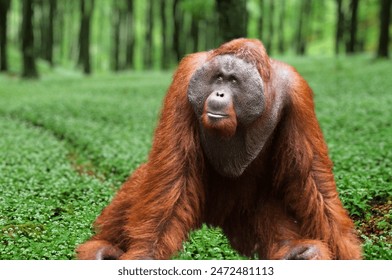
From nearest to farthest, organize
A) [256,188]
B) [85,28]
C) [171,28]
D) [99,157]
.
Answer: [256,188], [99,157], [85,28], [171,28]

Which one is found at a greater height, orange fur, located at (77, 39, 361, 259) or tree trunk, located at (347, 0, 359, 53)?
tree trunk, located at (347, 0, 359, 53)

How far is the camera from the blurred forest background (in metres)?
18.8

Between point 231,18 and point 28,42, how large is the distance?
1127 cm

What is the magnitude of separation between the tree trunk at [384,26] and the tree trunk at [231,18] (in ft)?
31.7

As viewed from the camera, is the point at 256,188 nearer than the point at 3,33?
Yes

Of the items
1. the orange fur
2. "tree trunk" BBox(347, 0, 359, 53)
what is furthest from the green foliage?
"tree trunk" BBox(347, 0, 359, 53)

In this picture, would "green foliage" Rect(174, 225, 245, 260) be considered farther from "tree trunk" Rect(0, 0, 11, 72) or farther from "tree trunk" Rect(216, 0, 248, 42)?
"tree trunk" Rect(0, 0, 11, 72)

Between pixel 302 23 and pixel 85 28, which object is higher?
pixel 302 23

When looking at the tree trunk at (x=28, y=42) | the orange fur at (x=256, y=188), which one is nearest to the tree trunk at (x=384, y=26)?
the tree trunk at (x=28, y=42)

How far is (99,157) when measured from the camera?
26.4 ft

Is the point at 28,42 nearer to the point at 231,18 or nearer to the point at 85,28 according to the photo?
the point at 85,28

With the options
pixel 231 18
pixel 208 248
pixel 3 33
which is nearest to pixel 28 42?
pixel 3 33

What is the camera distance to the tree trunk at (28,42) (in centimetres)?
1819
